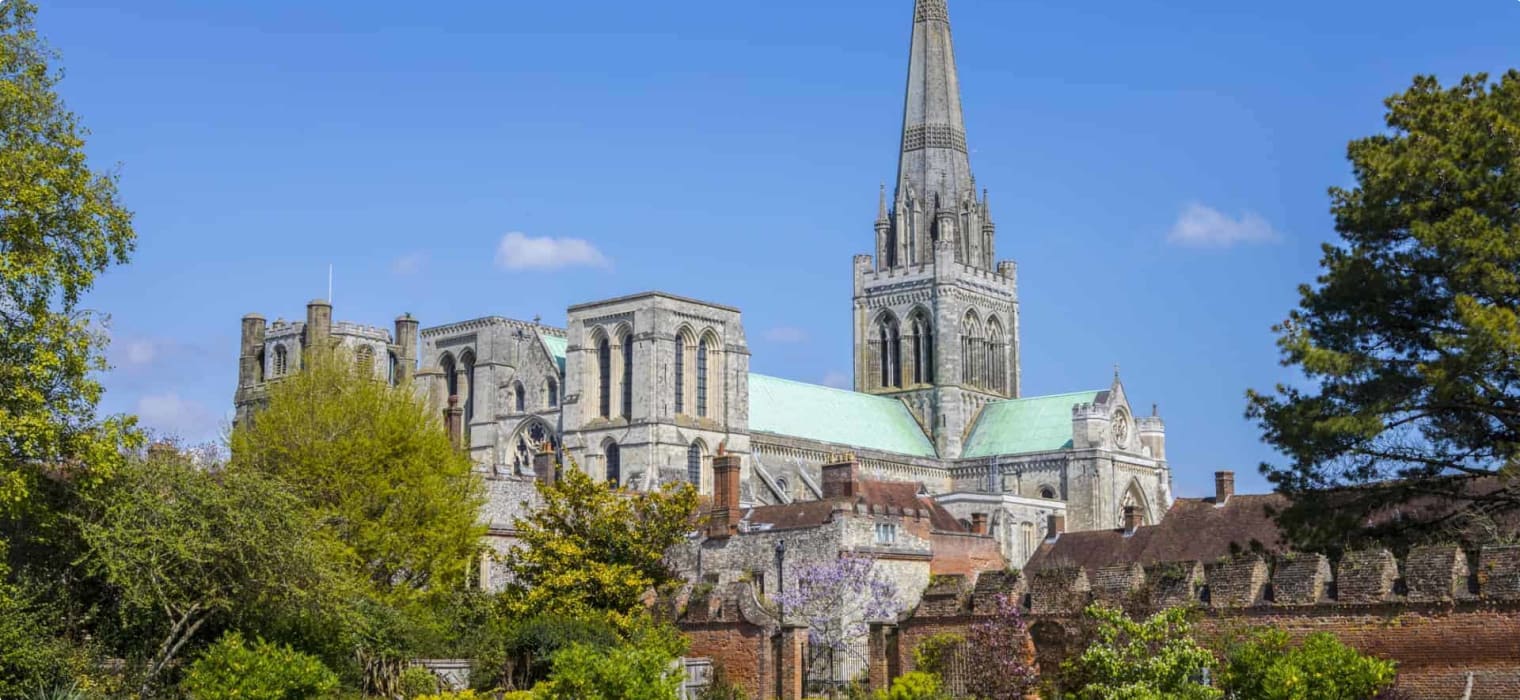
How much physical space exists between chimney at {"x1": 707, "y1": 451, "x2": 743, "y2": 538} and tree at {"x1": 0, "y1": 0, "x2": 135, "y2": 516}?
1618cm

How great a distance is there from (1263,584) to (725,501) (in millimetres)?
19813

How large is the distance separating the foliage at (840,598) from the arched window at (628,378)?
45740 mm

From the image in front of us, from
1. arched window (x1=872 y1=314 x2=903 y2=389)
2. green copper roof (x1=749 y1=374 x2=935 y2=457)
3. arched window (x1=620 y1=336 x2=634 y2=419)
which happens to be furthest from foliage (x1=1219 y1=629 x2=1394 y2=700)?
arched window (x1=872 y1=314 x2=903 y2=389)

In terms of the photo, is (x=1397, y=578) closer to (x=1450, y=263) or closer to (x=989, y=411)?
(x=1450, y=263)

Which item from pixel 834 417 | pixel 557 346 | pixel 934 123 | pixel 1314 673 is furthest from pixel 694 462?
pixel 1314 673

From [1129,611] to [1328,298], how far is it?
745 cm

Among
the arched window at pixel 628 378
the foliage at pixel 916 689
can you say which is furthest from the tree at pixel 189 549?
the arched window at pixel 628 378

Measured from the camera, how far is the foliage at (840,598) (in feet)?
130

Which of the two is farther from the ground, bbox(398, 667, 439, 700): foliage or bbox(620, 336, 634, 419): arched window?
bbox(620, 336, 634, 419): arched window

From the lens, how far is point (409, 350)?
88938 millimetres

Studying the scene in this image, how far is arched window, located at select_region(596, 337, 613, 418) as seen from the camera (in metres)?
87.4

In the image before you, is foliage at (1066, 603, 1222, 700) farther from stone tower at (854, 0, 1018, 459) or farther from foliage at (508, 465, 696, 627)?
stone tower at (854, 0, 1018, 459)

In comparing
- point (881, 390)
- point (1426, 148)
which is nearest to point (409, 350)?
point (881, 390)

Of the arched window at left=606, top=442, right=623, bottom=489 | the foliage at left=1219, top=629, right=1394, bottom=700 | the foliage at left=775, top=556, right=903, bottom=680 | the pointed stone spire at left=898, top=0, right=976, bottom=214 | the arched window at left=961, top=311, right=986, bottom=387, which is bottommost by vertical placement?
the foliage at left=1219, top=629, right=1394, bottom=700
